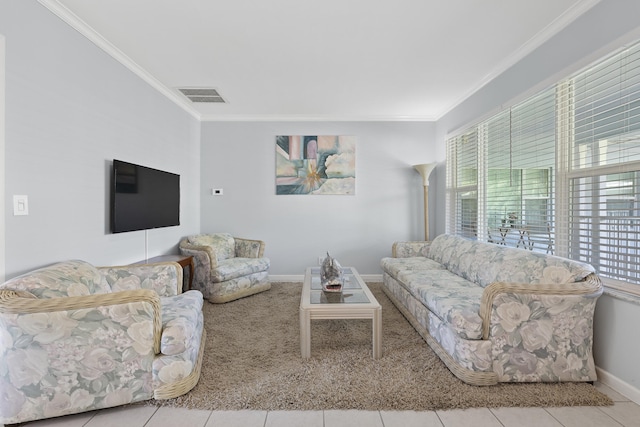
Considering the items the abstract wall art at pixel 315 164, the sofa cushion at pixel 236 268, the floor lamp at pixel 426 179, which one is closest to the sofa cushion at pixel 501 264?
the floor lamp at pixel 426 179

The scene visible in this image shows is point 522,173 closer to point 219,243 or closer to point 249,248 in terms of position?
point 249,248

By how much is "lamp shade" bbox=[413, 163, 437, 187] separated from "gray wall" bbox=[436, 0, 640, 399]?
1.64m

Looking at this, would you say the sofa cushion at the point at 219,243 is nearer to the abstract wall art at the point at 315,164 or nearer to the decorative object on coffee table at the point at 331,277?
the abstract wall art at the point at 315,164

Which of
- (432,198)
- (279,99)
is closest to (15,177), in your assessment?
(279,99)

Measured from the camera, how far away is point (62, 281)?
72.3 inches

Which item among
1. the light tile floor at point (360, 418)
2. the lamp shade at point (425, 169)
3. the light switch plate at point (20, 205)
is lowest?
the light tile floor at point (360, 418)

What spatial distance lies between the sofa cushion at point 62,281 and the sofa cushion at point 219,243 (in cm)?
201

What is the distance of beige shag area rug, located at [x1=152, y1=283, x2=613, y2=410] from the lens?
182 centimetres

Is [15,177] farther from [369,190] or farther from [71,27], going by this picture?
[369,190]

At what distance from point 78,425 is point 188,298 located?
960mm

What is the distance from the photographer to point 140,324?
1752 mm

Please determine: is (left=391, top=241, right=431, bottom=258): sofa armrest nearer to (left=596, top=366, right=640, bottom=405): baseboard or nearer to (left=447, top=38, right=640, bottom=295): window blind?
(left=447, top=38, right=640, bottom=295): window blind

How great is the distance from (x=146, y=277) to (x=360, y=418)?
1.92 m

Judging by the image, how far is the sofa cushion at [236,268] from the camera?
12.1 ft
